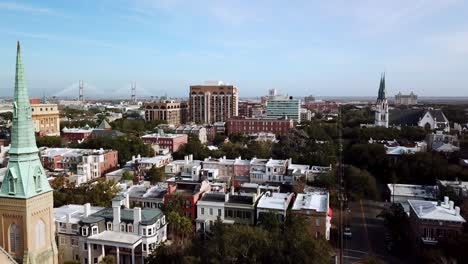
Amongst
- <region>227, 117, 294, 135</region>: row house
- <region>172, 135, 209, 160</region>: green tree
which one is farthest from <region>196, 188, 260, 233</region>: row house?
<region>227, 117, 294, 135</region>: row house

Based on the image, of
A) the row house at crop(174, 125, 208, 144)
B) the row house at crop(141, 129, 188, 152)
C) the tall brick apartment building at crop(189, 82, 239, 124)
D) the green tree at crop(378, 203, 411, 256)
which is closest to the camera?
the green tree at crop(378, 203, 411, 256)

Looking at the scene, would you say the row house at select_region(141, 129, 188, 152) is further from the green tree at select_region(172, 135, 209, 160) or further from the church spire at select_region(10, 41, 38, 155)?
the church spire at select_region(10, 41, 38, 155)

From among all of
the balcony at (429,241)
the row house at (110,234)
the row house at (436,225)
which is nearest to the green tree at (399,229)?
the row house at (436,225)

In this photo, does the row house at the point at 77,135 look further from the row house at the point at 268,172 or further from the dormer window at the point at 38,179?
the dormer window at the point at 38,179

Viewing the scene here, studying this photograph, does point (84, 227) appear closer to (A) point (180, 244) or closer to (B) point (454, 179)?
(A) point (180, 244)

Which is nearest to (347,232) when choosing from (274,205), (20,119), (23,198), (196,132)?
(274,205)

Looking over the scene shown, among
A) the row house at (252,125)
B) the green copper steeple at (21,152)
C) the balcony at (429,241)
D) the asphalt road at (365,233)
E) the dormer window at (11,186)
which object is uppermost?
the green copper steeple at (21,152)

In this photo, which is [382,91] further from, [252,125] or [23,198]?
[23,198]
